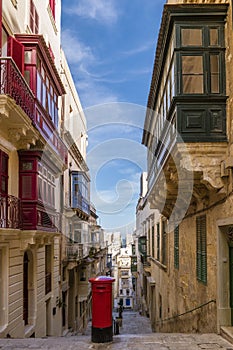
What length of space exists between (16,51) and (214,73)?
557 cm

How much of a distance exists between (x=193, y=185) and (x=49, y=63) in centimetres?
658

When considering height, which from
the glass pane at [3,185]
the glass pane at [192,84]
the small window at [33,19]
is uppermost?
the small window at [33,19]

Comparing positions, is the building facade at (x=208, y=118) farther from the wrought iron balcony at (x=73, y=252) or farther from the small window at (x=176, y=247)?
the wrought iron balcony at (x=73, y=252)

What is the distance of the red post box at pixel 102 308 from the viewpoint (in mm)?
7809

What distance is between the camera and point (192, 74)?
8789mm

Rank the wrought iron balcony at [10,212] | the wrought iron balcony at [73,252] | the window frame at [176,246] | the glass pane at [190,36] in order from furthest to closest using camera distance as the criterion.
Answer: the wrought iron balcony at [73,252]
the window frame at [176,246]
the wrought iron balcony at [10,212]
the glass pane at [190,36]

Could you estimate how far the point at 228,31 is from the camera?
8.49 m

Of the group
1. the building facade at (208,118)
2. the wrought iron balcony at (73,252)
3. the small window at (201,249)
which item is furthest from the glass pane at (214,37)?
the wrought iron balcony at (73,252)

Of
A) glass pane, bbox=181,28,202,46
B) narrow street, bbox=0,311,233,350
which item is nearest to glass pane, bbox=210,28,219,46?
glass pane, bbox=181,28,202,46

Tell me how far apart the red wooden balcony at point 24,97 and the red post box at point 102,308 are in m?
4.30

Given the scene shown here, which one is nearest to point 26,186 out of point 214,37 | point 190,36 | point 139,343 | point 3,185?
point 3,185

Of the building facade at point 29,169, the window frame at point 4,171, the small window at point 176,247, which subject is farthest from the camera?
the small window at point 176,247

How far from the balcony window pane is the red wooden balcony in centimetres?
370

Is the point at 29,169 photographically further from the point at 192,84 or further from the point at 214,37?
the point at 214,37
